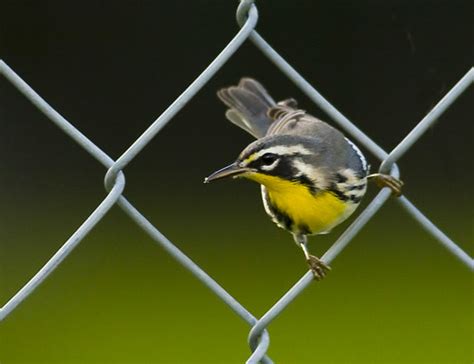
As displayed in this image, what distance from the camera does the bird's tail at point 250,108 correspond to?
2.16m

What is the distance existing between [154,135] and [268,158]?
1.31ft

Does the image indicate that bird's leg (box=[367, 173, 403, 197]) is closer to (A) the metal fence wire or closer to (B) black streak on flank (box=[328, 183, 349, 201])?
(A) the metal fence wire

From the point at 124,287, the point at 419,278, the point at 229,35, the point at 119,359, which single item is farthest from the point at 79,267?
the point at 419,278

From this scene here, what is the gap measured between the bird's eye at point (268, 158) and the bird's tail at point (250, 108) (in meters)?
0.34

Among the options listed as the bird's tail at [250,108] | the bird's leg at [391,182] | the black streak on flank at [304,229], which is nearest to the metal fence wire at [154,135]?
the bird's leg at [391,182]

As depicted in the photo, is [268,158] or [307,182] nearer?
[268,158]

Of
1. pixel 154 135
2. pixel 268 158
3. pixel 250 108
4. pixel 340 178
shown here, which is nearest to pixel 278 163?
pixel 268 158

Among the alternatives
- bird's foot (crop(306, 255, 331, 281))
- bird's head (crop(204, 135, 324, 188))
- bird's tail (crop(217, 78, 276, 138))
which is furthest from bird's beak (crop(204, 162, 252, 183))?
bird's tail (crop(217, 78, 276, 138))

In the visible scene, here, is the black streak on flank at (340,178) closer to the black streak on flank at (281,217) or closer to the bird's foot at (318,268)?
the black streak on flank at (281,217)

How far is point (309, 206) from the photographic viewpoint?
6.36 ft

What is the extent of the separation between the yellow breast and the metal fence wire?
0.85ft

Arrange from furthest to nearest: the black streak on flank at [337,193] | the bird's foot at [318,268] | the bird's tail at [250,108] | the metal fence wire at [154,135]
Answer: the bird's tail at [250,108] < the black streak on flank at [337,193] < the bird's foot at [318,268] < the metal fence wire at [154,135]

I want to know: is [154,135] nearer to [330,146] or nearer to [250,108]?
[330,146]

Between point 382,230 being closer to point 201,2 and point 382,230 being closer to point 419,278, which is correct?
point 419,278
